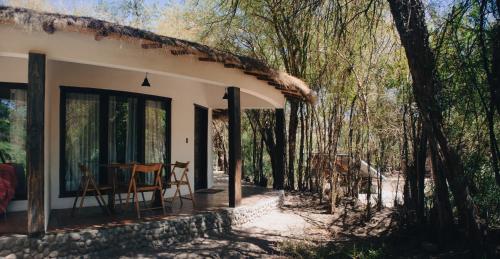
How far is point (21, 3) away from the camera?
14078mm

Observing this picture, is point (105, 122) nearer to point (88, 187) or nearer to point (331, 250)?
point (88, 187)

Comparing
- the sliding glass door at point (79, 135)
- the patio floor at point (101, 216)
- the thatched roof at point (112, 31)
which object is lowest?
the patio floor at point (101, 216)

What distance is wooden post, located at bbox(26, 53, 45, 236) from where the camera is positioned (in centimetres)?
498

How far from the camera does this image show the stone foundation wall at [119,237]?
4973 mm

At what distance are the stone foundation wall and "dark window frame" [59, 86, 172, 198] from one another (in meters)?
1.91

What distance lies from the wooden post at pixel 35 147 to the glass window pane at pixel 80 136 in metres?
2.18

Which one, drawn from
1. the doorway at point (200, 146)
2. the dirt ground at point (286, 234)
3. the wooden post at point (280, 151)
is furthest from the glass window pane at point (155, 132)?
the wooden post at point (280, 151)

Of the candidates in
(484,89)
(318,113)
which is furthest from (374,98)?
(484,89)

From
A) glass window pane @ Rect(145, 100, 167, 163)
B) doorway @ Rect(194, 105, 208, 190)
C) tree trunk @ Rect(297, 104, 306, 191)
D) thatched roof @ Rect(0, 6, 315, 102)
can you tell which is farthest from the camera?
tree trunk @ Rect(297, 104, 306, 191)

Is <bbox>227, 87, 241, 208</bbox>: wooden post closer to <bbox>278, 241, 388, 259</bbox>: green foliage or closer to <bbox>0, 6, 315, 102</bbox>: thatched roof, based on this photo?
<bbox>0, 6, 315, 102</bbox>: thatched roof

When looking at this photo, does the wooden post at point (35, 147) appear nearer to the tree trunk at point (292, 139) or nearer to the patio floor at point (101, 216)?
the patio floor at point (101, 216)

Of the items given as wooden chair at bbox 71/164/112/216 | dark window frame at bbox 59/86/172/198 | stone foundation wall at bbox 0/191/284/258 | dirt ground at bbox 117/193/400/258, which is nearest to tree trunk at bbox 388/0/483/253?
dirt ground at bbox 117/193/400/258

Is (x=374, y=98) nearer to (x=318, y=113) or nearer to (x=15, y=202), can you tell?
(x=318, y=113)

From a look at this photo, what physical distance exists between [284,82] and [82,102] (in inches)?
133
